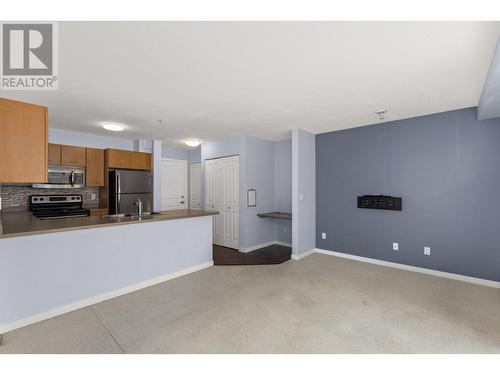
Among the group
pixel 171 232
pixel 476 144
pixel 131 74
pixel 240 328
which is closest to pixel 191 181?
pixel 171 232

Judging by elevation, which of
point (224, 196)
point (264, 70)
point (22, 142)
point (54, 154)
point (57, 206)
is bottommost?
point (57, 206)

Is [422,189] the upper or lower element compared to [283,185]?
lower

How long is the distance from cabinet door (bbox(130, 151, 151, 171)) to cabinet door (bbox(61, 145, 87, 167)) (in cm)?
82

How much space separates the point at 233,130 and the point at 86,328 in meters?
3.50

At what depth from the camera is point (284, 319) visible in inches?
91.4

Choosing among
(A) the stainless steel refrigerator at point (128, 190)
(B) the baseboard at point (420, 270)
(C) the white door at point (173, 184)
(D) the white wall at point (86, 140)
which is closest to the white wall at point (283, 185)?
(B) the baseboard at point (420, 270)

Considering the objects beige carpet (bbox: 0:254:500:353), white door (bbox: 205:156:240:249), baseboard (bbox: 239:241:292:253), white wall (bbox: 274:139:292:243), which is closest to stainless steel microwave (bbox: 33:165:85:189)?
white door (bbox: 205:156:240:249)

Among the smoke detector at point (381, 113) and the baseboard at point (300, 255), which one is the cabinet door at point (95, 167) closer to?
the baseboard at point (300, 255)

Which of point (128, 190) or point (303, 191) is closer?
point (303, 191)

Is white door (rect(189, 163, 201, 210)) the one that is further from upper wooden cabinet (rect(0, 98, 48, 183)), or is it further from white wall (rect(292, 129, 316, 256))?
upper wooden cabinet (rect(0, 98, 48, 183))

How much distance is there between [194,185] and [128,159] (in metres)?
1.95

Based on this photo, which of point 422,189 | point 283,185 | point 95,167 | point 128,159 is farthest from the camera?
point 283,185

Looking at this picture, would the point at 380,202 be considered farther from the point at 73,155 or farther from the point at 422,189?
the point at 73,155

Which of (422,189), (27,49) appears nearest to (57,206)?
(27,49)
